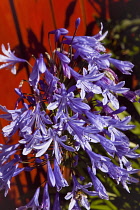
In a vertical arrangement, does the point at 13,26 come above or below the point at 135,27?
above

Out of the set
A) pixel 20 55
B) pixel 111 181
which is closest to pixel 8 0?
pixel 20 55

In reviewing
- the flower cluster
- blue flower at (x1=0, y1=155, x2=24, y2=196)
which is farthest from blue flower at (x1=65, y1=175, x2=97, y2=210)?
blue flower at (x1=0, y1=155, x2=24, y2=196)

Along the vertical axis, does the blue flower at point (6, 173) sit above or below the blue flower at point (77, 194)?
above

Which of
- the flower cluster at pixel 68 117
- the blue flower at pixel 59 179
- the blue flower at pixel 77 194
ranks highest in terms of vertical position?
the flower cluster at pixel 68 117

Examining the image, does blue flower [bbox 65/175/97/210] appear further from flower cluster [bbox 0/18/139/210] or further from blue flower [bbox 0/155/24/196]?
blue flower [bbox 0/155/24/196]

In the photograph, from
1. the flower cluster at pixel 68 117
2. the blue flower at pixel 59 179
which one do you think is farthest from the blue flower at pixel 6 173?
the blue flower at pixel 59 179

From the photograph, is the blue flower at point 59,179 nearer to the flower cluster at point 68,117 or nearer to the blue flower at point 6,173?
the flower cluster at point 68,117

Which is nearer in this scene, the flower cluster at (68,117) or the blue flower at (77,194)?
the flower cluster at (68,117)

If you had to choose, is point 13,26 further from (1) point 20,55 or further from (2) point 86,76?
(2) point 86,76

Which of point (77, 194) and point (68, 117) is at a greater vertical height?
point (68, 117)

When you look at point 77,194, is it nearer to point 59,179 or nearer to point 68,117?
point 59,179

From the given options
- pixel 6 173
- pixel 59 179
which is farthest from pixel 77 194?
pixel 6 173
